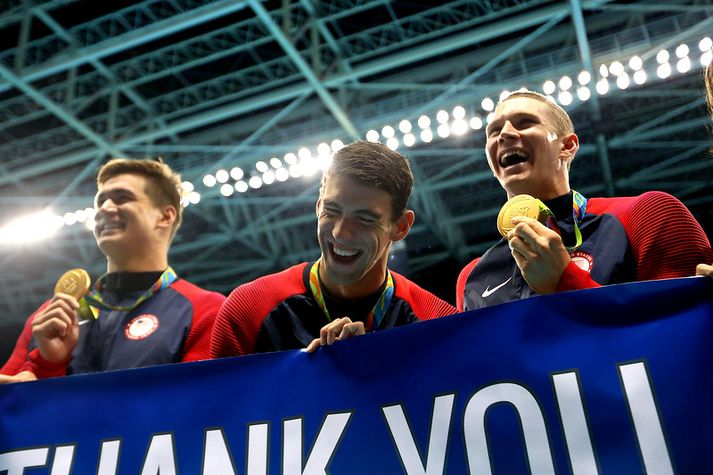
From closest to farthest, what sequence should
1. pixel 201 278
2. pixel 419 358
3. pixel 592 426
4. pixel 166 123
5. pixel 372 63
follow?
pixel 592 426 → pixel 419 358 → pixel 372 63 → pixel 166 123 → pixel 201 278

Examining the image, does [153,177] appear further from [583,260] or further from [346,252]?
[583,260]

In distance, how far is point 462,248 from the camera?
1269 centimetres

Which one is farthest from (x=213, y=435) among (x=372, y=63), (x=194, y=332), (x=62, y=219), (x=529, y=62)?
(x=62, y=219)

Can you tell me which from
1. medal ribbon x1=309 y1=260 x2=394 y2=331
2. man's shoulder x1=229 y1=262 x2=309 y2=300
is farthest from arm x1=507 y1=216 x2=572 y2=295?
man's shoulder x1=229 y1=262 x2=309 y2=300

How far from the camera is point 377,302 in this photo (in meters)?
2.34

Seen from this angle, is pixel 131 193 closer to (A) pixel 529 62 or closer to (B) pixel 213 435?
(B) pixel 213 435

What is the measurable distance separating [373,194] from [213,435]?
0.95 meters

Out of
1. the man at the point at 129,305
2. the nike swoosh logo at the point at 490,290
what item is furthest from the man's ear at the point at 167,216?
the nike swoosh logo at the point at 490,290

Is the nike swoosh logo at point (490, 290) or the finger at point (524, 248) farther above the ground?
the nike swoosh logo at point (490, 290)

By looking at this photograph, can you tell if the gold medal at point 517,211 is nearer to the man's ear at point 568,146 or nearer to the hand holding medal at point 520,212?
the hand holding medal at point 520,212

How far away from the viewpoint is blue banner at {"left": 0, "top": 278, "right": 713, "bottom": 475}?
150 centimetres

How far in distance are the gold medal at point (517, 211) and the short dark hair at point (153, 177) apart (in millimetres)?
1736

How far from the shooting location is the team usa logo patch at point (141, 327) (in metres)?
2.62

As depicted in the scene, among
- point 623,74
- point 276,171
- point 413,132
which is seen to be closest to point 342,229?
point 623,74
